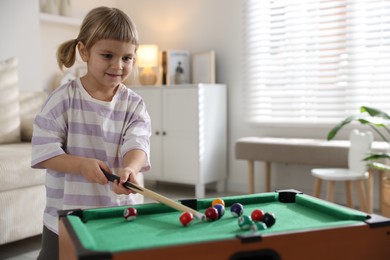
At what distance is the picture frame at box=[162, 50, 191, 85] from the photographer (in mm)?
4527

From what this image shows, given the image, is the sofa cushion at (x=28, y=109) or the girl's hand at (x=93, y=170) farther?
the sofa cushion at (x=28, y=109)

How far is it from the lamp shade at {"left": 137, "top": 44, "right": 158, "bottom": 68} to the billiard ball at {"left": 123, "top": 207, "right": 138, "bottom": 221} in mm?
3355

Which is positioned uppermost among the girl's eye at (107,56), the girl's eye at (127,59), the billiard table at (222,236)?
the girl's eye at (107,56)

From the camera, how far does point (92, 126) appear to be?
1.61 m

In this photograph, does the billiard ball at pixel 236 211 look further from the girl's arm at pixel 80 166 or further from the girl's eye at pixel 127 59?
the girl's eye at pixel 127 59

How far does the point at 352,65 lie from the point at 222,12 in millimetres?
1298

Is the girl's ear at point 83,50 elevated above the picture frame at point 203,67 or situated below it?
below

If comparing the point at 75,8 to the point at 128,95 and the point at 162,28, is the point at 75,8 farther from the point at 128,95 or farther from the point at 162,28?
the point at 128,95

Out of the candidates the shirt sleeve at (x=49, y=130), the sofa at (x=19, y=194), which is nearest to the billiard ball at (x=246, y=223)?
the shirt sleeve at (x=49, y=130)

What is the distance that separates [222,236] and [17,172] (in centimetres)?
190

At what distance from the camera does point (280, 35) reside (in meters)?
4.11

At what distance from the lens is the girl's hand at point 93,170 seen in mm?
1441

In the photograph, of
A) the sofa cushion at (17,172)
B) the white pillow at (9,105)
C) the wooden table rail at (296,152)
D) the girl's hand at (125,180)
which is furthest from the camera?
the wooden table rail at (296,152)

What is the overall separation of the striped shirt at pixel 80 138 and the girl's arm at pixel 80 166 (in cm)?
3
